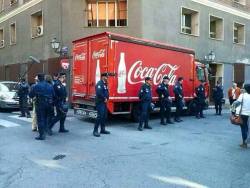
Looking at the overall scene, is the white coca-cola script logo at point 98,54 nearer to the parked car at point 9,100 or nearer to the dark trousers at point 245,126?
the dark trousers at point 245,126

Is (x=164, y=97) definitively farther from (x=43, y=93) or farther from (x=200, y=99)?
(x=43, y=93)

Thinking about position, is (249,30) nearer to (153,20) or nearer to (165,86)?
(153,20)

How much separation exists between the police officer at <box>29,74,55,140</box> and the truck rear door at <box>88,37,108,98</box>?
10.3 feet

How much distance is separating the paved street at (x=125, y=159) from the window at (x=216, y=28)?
55.8ft

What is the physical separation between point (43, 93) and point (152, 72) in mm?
5521

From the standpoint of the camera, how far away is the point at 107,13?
23375 mm

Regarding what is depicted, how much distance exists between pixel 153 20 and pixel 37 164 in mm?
16631

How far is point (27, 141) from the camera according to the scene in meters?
10.7

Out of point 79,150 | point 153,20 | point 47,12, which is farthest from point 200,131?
point 47,12

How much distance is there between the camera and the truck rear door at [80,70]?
14.8 meters

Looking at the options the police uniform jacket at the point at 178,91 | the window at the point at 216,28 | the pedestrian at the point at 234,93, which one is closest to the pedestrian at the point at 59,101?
the police uniform jacket at the point at 178,91

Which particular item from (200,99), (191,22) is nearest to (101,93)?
(200,99)

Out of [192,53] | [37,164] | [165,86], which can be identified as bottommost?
[37,164]

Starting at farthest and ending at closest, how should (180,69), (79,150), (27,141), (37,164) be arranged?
(180,69) < (27,141) < (79,150) < (37,164)
